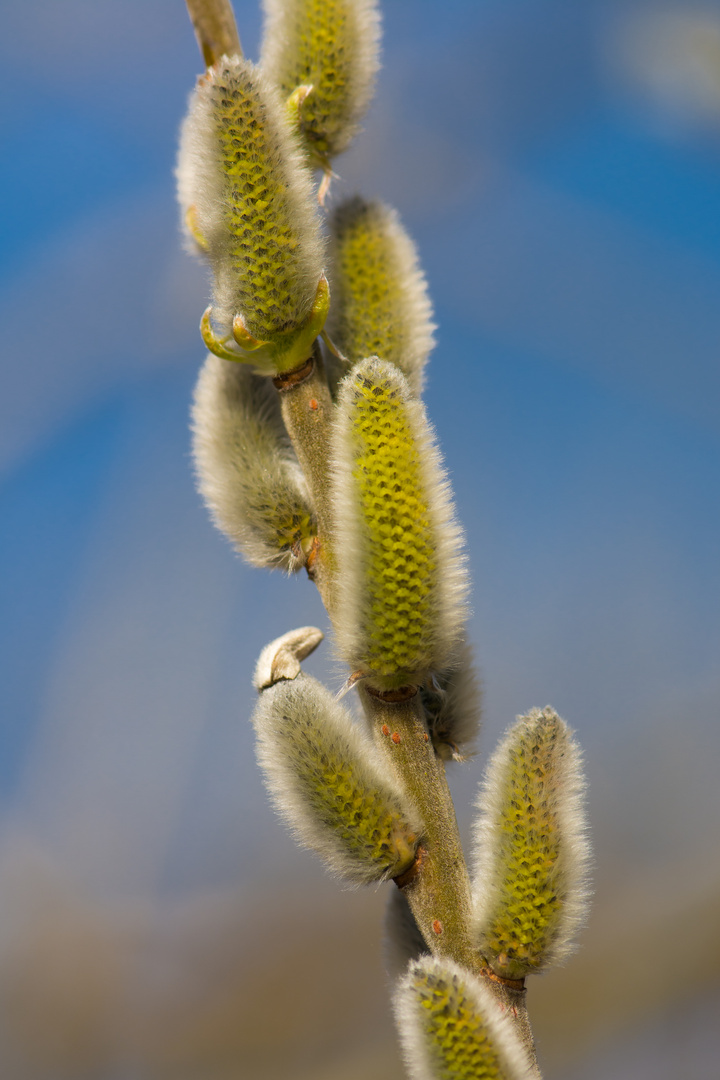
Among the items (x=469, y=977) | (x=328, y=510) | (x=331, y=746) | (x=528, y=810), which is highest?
(x=328, y=510)

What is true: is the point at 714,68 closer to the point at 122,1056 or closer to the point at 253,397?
the point at 253,397

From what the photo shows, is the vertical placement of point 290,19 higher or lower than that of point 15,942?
lower

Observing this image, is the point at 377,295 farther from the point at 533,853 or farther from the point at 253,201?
the point at 533,853

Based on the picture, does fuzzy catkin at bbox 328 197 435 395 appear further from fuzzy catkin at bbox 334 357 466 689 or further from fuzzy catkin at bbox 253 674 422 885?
fuzzy catkin at bbox 253 674 422 885

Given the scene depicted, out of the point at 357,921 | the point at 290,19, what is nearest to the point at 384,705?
the point at 290,19

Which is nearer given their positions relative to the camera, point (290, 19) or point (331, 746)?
point (331, 746)

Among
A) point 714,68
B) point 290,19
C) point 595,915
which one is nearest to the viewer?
point 290,19

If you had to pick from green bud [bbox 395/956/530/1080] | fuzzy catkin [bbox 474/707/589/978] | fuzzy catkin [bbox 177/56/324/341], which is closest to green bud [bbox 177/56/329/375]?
fuzzy catkin [bbox 177/56/324/341]
